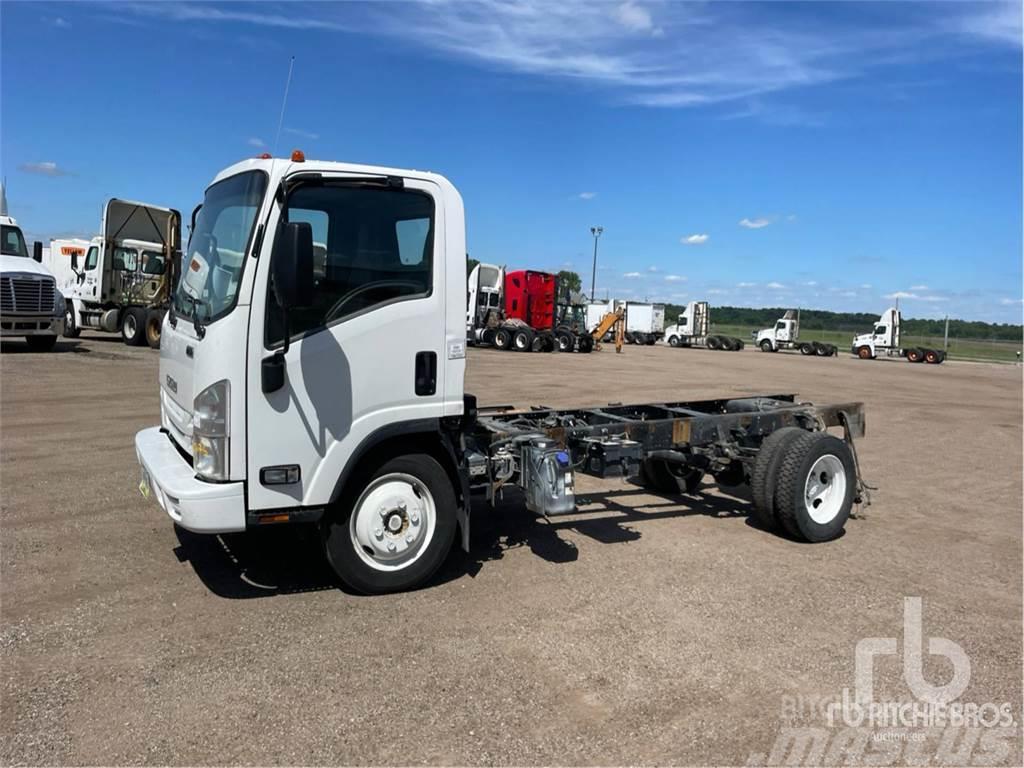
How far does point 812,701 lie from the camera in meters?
3.83

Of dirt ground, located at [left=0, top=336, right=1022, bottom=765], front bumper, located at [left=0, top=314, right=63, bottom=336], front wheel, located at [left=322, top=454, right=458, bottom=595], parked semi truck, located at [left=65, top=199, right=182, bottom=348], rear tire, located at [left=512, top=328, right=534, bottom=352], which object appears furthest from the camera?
rear tire, located at [left=512, top=328, right=534, bottom=352]

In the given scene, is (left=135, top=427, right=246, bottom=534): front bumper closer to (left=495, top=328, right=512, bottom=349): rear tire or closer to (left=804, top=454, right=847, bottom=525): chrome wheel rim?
(left=804, top=454, right=847, bottom=525): chrome wheel rim

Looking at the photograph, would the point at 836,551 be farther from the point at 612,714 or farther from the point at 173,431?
the point at 173,431

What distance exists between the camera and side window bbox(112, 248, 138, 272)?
77.0ft

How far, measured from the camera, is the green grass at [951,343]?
60.4m

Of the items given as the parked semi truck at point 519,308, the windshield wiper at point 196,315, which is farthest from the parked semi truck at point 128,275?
the windshield wiper at point 196,315

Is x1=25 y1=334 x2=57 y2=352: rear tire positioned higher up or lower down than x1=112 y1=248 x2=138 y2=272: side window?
lower down

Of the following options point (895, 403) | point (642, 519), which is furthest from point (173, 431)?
point (895, 403)

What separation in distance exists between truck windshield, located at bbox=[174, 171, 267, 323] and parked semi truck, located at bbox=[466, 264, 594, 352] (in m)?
32.0

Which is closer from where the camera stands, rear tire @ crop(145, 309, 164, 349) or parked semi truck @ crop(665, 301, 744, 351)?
rear tire @ crop(145, 309, 164, 349)

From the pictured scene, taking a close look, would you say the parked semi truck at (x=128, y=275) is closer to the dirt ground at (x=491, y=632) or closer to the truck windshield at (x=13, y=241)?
the truck windshield at (x=13, y=241)

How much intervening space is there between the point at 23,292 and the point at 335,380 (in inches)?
715

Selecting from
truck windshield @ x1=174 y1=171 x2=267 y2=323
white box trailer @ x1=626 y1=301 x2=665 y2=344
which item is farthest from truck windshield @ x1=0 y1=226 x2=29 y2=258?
white box trailer @ x1=626 y1=301 x2=665 y2=344

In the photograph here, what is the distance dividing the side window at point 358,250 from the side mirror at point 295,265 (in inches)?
10.3
